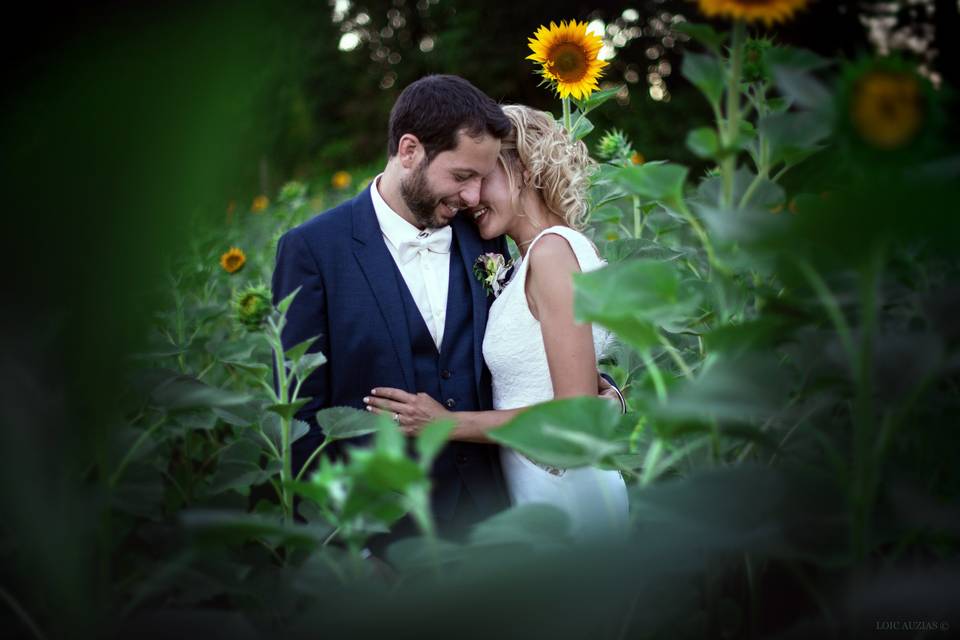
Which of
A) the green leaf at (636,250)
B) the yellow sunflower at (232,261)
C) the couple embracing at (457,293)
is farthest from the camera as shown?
the yellow sunflower at (232,261)

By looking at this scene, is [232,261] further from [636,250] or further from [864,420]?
[864,420]

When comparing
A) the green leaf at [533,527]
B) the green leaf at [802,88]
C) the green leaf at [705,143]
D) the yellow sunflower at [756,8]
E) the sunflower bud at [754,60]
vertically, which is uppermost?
the sunflower bud at [754,60]

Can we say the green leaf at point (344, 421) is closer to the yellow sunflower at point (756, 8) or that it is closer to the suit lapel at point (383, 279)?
the yellow sunflower at point (756, 8)

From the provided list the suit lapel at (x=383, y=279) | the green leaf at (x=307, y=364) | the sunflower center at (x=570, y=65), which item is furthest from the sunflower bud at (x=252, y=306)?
the sunflower center at (x=570, y=65)

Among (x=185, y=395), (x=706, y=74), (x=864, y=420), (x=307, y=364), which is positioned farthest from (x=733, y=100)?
(x=307, y=364)

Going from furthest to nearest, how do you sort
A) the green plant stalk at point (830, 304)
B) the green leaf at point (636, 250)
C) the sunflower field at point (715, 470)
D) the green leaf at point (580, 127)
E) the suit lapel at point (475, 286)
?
1. the suit lapel at point (475, 286)
2. the green leaf at point (580, 127)
3. the green leaf at point (636, 250)
4. the green plant stalk at point (830, 304)
5. the sunflower field at point (715, 470)

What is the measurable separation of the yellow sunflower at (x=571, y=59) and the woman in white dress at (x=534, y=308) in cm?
19

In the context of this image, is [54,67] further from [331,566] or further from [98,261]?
[331,566]

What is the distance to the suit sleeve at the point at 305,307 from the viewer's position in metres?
1.95

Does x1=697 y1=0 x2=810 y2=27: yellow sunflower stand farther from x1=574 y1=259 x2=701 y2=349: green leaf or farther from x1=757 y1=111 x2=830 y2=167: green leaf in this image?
x1=574 y1=259 x2=701 y2=349: green leaf

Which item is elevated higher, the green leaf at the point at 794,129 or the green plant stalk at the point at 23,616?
the green leaf at the point at 794,129

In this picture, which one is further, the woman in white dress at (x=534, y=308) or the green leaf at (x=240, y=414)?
the woman in white dress at (x=534, y=308)

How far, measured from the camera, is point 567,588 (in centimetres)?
45

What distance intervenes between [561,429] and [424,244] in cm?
150
